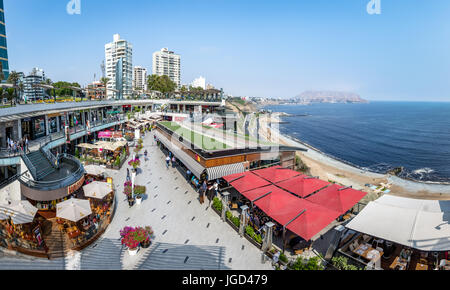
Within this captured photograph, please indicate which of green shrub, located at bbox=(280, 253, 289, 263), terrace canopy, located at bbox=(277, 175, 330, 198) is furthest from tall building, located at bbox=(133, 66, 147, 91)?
green shrub, located at bbox=(280, 253, 289, 263)

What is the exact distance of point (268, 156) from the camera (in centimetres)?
1928

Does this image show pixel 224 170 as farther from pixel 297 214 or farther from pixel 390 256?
pixel 390 256

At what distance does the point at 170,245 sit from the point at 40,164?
12.5 m

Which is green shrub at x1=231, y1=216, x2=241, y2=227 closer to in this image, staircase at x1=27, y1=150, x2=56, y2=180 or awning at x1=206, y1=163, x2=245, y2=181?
awning at x1=206, y1=163, x2=245, y2=181

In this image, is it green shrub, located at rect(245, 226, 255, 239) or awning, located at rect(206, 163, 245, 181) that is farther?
awning, located at rect(206, 163, 245, 181)

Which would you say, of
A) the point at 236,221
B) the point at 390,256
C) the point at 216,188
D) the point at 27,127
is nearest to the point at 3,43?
the point at 27,127

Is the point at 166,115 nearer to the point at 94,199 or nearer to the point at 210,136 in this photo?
the point at 210,136

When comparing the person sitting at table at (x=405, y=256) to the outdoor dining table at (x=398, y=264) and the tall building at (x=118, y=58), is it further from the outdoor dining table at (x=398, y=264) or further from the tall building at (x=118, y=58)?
the tall building at (x=118, y=58)

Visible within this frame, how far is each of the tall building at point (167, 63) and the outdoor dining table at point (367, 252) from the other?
168545 millimetres

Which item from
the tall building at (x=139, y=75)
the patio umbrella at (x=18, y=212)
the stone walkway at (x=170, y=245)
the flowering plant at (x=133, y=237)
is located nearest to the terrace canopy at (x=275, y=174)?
the stone walkway at (x=170, y=245)

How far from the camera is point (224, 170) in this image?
653 inches

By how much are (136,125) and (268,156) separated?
92.4 feet

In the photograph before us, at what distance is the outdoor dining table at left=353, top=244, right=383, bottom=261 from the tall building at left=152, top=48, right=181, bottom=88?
553 feet

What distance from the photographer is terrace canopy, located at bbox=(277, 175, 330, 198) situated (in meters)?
14.1
